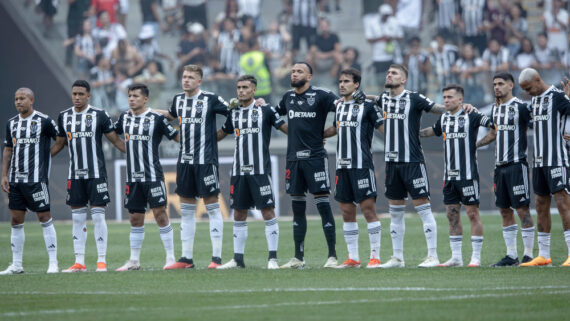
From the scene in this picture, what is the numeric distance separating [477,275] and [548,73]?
14.6 meters

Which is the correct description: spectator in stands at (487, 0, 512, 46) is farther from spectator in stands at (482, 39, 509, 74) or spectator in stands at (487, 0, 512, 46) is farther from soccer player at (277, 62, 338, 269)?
soccer player at (277, 62, 338, 269)

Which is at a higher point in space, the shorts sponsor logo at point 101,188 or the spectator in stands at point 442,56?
the spectator in stands at point 442,56

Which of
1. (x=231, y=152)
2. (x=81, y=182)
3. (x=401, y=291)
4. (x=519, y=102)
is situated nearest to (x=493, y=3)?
(x=231, y=152)

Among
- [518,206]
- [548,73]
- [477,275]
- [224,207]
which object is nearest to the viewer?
[477,275]

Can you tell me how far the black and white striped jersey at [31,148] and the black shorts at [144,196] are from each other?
3.98 ft

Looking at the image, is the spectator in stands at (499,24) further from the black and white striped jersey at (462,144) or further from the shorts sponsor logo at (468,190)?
the shorts sponsor logo at (468,190)

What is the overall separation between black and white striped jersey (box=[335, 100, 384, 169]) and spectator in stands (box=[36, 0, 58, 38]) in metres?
17.3

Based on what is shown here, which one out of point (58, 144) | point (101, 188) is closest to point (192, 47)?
point (58, 144)

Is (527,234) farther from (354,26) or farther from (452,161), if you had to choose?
(354,26)

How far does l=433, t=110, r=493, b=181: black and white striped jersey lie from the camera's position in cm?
1091

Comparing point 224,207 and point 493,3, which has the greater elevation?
point 493,3

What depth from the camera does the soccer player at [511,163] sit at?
10.9 metres

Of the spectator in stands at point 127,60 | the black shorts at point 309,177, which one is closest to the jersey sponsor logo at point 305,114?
the black shorts at point 309,177

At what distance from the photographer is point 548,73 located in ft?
75.2
